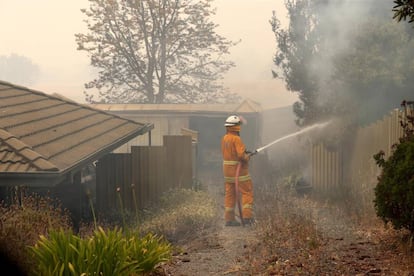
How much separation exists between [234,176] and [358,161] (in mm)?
3853

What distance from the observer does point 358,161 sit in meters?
12.8

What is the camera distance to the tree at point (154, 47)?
95.6 feet

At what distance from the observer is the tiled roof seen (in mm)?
7805

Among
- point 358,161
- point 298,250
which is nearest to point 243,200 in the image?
point 298,250

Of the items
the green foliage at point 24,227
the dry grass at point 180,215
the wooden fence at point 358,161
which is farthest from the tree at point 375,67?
the green foliage at point 24,227

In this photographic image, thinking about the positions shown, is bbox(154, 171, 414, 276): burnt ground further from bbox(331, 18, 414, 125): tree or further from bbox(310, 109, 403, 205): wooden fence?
bbox(331, 18, 414, 125): tree

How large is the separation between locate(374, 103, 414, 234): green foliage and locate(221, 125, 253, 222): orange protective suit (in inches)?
145

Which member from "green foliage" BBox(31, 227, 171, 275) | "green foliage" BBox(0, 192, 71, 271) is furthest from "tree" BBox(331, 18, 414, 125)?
"green foliage" BBox(31, 227, 171, 275)

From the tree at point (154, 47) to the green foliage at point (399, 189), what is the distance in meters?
23.6

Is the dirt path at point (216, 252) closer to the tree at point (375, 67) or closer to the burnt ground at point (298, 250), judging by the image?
the burnt ground at point (298, 250)

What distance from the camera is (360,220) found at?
848 cm

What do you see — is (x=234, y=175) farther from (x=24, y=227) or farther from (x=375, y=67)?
(x=375, y=67)

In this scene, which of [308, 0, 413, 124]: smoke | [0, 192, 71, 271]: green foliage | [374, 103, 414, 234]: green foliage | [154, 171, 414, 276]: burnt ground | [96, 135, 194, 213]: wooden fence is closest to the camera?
[0, 192, 71, 271]: green foliage

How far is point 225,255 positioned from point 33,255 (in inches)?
110
